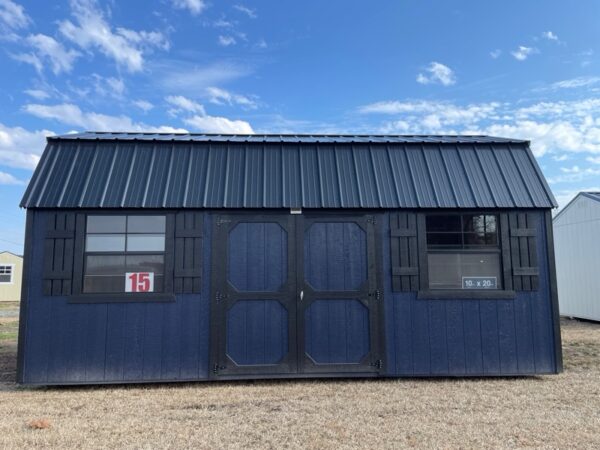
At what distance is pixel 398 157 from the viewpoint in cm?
662

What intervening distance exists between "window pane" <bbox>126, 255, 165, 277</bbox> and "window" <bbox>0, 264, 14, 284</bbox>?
82.3 feet

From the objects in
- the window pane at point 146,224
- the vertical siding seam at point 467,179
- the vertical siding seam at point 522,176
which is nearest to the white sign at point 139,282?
the window pane at point 146,224

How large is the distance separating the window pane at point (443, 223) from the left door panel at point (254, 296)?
201cm

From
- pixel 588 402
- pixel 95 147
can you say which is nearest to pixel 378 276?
pixel 588 402

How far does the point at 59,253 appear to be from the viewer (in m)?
5.77

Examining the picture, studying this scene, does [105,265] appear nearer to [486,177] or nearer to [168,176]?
[168,176]

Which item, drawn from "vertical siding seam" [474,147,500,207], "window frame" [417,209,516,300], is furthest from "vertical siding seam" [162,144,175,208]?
"vertical siding seam" [474,147,500,207]

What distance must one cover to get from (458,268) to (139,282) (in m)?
4.51

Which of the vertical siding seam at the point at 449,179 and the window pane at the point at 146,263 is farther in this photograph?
the vertical siding seam at the point at 449,179

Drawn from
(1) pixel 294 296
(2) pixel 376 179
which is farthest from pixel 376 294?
(2) pixel 376 179

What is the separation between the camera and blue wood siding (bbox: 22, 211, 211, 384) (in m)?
5.64

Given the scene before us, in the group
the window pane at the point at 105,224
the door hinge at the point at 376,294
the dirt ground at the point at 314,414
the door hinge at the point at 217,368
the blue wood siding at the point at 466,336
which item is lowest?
the dirt ground at the point at 314,414

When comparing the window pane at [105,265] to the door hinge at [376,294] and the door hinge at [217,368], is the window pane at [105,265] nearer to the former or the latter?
the door hinge at [217,368]

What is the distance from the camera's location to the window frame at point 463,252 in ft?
19.9
